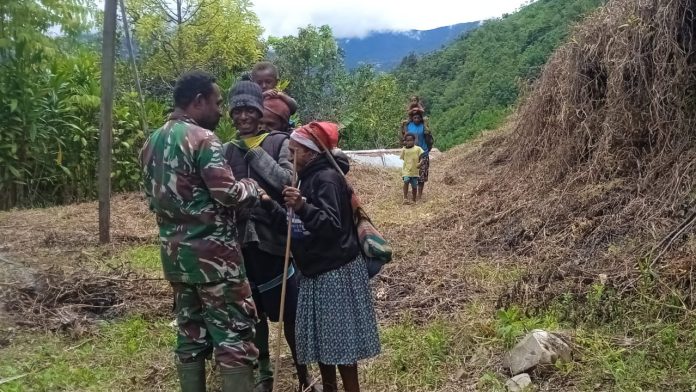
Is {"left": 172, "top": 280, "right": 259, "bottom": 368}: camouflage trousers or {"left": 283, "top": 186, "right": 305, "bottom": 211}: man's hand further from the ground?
{"left": 283, "top": 186, "right": 305, "bottom": 211}: man's hand

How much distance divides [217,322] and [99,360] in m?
1.50

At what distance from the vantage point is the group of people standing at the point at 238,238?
288 cm

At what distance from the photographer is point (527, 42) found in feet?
86.7

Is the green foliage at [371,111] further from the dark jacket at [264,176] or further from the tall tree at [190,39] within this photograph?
the dark jacket at [264,176]

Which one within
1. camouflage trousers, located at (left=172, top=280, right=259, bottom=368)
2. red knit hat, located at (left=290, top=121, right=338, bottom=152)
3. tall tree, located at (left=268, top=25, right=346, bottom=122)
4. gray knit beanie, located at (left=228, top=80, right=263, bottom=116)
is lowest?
camouflage trousers, located at (left=172, top=280, right=259, bottom=368)

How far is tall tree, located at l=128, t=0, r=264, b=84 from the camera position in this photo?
1878 cm

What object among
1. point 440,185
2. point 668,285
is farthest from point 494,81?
point 668,285

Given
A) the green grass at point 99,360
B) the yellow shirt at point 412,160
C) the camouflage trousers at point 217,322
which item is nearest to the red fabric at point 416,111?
the yellow shirt at point 412,160

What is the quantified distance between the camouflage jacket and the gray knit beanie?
0.32 m

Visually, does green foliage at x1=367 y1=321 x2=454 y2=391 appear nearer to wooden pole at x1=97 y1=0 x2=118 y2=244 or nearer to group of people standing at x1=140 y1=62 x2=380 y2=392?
group of people standing at x1=140 y1=62 x2=380 y2=392

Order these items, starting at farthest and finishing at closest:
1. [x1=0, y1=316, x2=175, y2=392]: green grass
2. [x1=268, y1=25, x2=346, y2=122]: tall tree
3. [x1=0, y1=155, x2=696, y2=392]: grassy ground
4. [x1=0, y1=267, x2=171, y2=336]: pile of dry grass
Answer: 1. [x1=268, y1=25, x2=346, y2=122]: tall tree
2. [x1=0, y1=267, x2=171, y2=336]: pile of dry grass
3. [x1=0, y1=316, x2=175, y2=392]: green grass
4. [x1=0, y1=155, x2=696, y2=392]: grassy ground

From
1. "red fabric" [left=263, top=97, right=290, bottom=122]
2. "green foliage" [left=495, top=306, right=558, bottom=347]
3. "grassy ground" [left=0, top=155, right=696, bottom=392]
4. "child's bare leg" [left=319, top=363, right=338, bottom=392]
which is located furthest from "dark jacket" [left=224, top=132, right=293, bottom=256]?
"green foliage" [left=495, top=306, right=558, bottom=347]

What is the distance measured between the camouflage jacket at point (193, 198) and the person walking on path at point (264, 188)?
0.29 meters

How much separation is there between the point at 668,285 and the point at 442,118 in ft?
75.6
